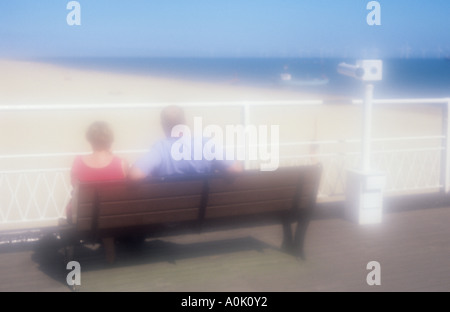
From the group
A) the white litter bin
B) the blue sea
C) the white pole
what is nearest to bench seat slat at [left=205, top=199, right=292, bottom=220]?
the white litter bin

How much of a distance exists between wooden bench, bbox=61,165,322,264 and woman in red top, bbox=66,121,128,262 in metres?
0.38

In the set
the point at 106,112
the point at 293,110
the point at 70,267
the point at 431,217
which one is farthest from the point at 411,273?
the point at 106,112

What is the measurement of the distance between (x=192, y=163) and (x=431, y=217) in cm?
307

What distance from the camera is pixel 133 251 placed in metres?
5.06

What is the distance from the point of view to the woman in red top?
4.58 m

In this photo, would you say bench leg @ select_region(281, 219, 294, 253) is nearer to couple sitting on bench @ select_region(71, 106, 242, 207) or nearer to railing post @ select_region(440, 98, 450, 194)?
couple sitting on bench @ select_region(71, 106, 242, 207)

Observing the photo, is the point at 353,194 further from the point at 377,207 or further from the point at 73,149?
the point at 73,149

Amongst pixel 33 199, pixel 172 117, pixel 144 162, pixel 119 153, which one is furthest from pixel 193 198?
pixel 33 199

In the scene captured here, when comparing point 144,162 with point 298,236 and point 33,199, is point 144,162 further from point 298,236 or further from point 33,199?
point 33,199

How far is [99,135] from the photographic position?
14.9 ft

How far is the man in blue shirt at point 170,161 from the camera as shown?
4.50m

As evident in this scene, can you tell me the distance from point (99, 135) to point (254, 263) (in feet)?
5.57

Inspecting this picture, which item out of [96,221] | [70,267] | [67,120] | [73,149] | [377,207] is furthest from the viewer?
[67,120]

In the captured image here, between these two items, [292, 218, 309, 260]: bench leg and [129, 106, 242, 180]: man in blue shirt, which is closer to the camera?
[129, 106, 242, 180]: man in blue shirt
